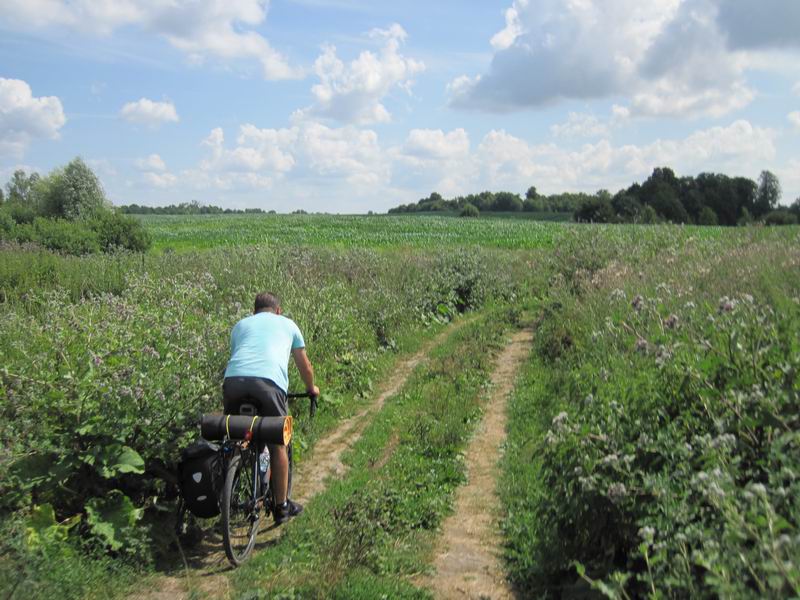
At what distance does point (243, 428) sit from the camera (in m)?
6.08

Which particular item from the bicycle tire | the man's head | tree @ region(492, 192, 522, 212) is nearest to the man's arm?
the man's head

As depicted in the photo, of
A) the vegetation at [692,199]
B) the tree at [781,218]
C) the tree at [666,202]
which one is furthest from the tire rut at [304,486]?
the tree at [666,202]

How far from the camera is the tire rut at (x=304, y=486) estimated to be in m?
5.58

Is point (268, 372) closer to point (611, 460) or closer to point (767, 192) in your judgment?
point (611, 460)

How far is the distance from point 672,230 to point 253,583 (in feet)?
60.1

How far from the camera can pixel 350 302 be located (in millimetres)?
16125

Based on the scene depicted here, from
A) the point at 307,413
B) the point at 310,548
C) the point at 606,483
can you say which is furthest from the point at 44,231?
the point at 606,483

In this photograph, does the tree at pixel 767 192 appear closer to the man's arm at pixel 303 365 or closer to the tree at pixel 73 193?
the man's arm at pixel 303 365

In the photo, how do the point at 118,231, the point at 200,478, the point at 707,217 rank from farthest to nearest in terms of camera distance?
the point at 707,217, the point at 118,231, the point at 200,478

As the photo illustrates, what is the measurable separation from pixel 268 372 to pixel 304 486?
2.29 metres

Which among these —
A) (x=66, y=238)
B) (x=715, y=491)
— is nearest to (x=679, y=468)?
(x=715, y=491)

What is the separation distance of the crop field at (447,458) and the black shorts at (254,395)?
0.63 metres

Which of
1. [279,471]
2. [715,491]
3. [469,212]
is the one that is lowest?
[279,471]

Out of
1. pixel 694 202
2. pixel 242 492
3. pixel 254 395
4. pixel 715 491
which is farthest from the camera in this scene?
pixel 694 202
